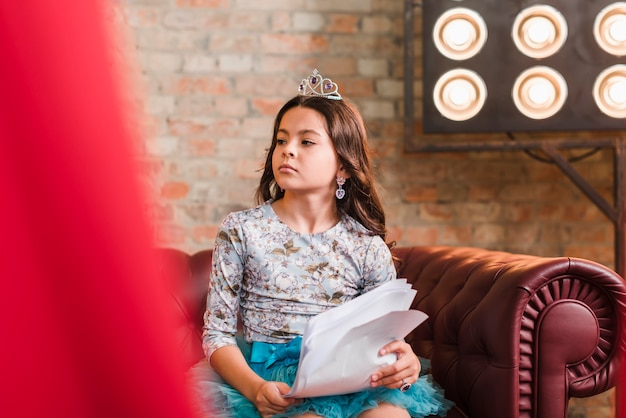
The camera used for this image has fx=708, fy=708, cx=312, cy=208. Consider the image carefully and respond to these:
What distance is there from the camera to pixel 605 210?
7.70 ft

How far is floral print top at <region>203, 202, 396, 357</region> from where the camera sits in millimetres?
1455

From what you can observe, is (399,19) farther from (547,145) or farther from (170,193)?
(170,193)

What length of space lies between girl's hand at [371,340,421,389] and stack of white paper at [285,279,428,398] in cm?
1

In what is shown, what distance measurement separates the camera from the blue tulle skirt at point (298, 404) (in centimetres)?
122

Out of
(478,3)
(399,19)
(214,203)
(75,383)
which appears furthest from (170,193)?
(75,383)

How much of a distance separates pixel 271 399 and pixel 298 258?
14.9 inches

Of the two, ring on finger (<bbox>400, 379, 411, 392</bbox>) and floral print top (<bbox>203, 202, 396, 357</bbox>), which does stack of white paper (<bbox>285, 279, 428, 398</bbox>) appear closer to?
ring on finger (<bbox>400, 379, 411, 392</bbox>)

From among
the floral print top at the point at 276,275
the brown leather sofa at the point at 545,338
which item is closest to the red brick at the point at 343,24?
the floral print top at the point at 276,275

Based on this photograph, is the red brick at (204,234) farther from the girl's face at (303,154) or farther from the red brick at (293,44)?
the girl's face at (303,154)

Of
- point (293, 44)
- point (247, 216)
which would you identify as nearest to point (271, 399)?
point (247, 216)

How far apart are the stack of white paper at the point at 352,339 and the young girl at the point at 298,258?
0.16 meters

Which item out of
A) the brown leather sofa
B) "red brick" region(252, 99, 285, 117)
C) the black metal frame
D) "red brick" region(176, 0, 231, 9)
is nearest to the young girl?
the brown leather sofa

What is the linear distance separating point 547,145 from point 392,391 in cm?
132

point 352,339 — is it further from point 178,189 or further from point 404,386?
point 178,189
